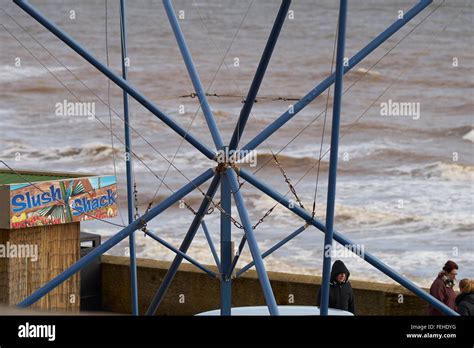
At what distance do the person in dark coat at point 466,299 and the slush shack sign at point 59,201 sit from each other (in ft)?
15.5

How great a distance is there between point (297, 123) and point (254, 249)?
126ft

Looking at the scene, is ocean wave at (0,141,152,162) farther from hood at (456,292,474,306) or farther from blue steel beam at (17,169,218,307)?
hood at (456,292,474,306)

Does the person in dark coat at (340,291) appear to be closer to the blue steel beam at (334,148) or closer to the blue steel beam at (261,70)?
the blue steel beam at (261,70)

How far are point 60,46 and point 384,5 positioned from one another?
2068cm

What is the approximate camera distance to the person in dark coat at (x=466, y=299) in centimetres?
938

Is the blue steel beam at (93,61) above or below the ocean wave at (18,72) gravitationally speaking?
below

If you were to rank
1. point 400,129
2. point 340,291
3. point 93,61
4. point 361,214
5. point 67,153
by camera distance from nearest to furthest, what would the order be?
point 93,61, point 340,291, point 361,214, point 67,153, point 400,129

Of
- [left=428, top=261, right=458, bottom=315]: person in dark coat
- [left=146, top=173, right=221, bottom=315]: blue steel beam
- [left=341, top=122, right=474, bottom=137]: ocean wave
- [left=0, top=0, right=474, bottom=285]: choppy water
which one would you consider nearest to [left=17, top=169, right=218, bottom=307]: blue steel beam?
[left=146, top=173, right=221, bottom=315]: blue steel beam

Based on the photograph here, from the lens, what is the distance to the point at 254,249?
335 inches

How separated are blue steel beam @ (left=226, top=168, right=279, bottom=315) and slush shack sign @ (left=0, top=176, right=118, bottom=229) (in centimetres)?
380

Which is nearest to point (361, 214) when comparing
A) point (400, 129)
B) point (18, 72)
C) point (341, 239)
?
point (400, 129)

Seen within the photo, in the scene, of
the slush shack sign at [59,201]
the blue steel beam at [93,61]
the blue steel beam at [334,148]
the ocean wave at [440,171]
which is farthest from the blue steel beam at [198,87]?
the ocean wave at [440,171]

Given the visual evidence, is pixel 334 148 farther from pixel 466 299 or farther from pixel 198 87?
pixel 466 299

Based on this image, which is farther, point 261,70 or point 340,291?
point 340,291
